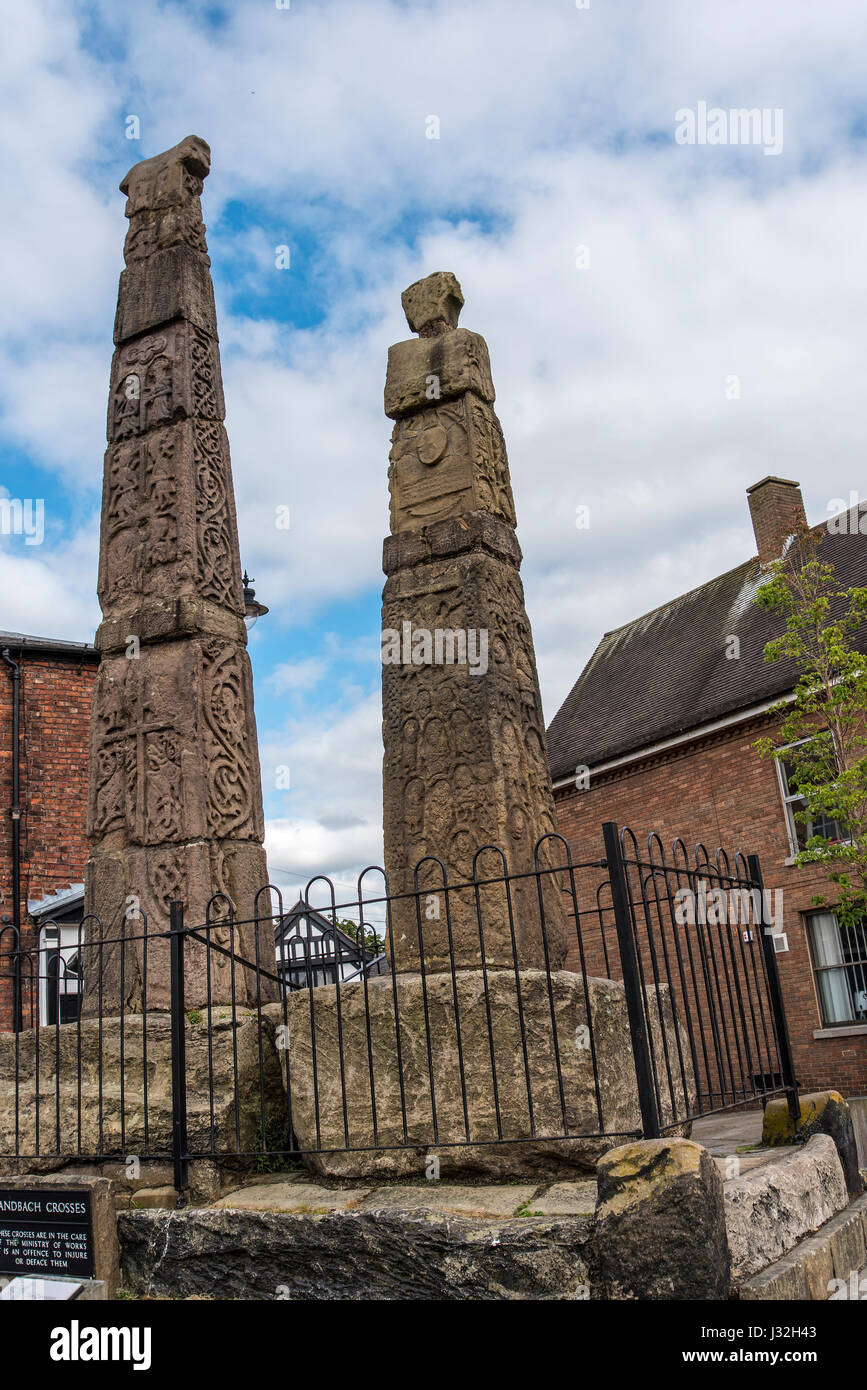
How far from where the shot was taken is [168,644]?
245 inches

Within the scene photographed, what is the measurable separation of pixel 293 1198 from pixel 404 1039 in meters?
0.81

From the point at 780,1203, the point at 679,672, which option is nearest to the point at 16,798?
the point at 679,672

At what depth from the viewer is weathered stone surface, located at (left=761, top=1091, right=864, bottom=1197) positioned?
5531 mm

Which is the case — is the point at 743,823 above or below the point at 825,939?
above

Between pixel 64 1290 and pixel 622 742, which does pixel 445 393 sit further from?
pixel 622 742

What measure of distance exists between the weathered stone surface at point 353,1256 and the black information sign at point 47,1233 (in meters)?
0.24

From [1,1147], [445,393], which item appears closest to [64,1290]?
[1,1147]

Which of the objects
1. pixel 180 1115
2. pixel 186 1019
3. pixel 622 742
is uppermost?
pixel 622 742

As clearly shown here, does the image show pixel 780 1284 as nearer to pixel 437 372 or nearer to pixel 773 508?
pixel 437 372

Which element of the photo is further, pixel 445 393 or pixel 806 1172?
pixel 445 393

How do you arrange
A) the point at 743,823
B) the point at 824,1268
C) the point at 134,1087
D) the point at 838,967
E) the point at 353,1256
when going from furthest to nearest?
the point at 743,823
the point at 838,967
the point at 134,1087
the point at 824,1268
the point at 353,1256

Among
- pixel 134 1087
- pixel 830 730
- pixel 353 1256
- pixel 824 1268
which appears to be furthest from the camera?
pixel 830 730

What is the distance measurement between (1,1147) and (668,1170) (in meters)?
3.63

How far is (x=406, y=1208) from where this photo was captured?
418 centimetres
